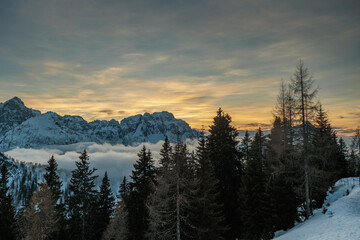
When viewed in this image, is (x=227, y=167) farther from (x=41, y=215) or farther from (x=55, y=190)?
(x=55, y=190)

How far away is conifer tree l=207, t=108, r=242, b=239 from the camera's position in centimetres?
3111

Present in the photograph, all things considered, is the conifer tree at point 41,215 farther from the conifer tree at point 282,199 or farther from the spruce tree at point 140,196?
the conifer tree at point 282,199

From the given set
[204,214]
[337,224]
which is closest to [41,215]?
[204,214]

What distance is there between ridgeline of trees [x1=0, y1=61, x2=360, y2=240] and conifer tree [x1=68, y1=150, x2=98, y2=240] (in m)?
0.14

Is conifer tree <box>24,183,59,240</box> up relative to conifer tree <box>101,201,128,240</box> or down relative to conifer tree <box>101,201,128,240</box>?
up

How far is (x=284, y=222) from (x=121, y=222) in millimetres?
21128

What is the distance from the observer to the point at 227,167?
31.7 meters

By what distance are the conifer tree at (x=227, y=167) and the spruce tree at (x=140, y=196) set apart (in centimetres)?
870

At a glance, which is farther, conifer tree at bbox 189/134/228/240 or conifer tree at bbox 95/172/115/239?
conifer tree at bbox 95/172/115/239

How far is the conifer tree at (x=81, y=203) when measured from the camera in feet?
112

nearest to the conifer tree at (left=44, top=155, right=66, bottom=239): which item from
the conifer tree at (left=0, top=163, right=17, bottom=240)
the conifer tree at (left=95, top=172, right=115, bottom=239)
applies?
the conifer tree at (left=95, top=172, right=115, bottom=239)

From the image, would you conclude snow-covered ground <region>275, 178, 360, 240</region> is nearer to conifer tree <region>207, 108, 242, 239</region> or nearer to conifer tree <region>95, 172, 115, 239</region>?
conifer tree <region>207, 108, 242, 239</region>

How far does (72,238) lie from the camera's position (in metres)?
37.0

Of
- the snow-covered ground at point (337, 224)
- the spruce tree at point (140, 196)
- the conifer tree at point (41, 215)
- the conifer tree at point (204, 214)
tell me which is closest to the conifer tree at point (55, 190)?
the conifer tree at point (41, 215)
